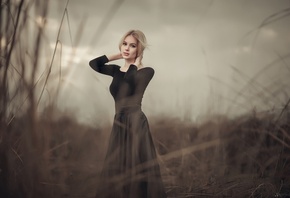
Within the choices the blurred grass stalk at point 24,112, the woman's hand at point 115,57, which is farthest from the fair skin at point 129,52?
the blurred grass stalk at point 24,112

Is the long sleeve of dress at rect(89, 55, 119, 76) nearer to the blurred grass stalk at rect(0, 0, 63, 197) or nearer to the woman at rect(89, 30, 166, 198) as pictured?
the woman at rect(89, 30, 166, 198)

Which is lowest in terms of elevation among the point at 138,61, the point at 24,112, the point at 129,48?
the point at 24,112

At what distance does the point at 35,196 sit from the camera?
635mm

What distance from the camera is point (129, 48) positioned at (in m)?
2.54

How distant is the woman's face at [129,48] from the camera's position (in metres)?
2.52

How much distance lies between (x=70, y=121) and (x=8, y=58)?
10.2 inches

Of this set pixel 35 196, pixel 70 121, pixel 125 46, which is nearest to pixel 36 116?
pixel 35 196

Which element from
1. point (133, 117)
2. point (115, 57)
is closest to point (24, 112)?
point (133, 117)

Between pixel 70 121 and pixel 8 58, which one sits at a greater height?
pixel 8 58

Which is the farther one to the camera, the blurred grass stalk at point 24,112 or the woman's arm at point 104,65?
→ the woman's arm at point 104,65

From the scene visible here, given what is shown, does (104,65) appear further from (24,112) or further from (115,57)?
(24,112)

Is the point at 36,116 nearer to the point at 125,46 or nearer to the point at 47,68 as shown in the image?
the point at 47,68

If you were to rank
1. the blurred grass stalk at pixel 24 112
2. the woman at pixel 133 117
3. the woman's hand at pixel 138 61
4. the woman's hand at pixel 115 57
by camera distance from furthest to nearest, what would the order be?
the woman's hand at pixel 115 57 < the woman's hand at pixel 138 61 < the woman at pixel 133 117 < the blurred grass stalk at pixel 24 112

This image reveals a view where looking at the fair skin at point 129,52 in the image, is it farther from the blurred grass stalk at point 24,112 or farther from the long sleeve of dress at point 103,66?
the blurred grass stalk at point 24,112
